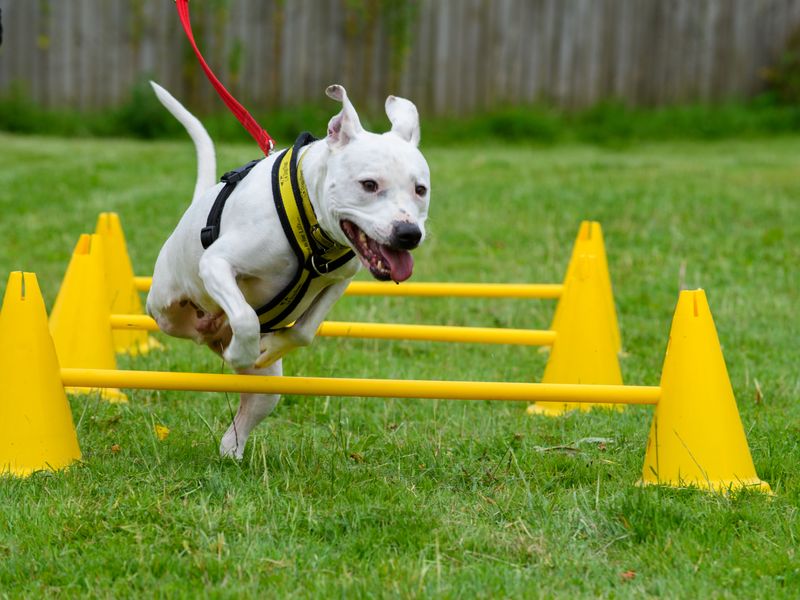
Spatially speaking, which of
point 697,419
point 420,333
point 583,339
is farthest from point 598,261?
point 697,419

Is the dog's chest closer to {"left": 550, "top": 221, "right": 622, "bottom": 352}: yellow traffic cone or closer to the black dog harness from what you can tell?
the black dog harness

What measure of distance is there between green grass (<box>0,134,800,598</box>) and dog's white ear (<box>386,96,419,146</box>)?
3.77 feet

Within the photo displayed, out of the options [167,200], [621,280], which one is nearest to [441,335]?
[621,280]

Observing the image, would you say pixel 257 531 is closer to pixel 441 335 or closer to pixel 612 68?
pixel 441 335

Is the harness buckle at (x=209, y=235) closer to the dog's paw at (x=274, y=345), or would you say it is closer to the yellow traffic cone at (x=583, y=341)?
the dog's paw at (x=274, y=345)

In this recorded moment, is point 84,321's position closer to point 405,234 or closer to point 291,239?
point 291,239

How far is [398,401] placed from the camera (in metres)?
5.21

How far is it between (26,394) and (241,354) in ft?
2.74

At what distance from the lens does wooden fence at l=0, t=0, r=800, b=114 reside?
14.0 metres

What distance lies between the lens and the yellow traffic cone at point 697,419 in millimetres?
3859

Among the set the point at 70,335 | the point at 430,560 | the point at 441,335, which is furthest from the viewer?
the point at 70,335

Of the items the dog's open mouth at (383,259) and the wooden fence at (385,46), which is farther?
the wooden fence at (385,46)

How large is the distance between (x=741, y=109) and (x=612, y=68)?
1775 mm

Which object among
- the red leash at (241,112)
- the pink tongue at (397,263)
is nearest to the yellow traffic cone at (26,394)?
the red leash at (241,112)
